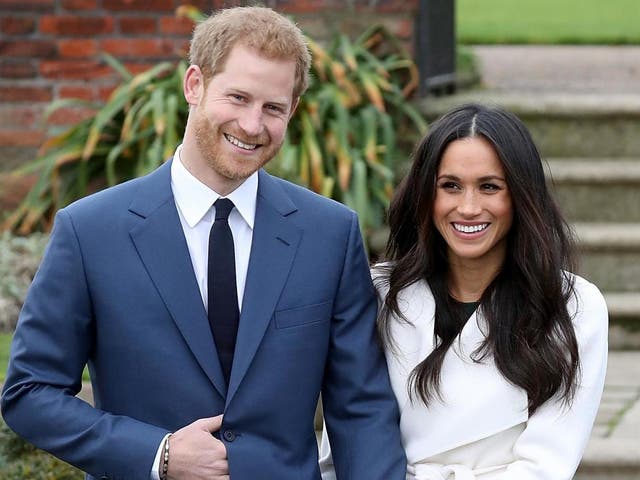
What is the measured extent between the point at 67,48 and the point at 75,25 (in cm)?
12

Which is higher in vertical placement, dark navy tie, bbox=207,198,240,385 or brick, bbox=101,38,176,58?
brick, bbox=101,38,176,58

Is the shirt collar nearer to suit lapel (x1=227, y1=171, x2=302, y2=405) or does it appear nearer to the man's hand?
suit lapel (x1=227, y1=171, x2=302, y2=405)

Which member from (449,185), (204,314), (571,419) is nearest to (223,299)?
(204,314)

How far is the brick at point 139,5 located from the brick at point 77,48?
202 mm

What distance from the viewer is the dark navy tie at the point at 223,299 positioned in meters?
3.00

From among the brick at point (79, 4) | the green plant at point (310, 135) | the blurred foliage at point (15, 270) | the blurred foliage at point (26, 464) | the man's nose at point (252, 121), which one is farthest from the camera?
the brick at point (79, 4)

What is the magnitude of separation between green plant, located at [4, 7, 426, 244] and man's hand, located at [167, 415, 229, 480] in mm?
3223

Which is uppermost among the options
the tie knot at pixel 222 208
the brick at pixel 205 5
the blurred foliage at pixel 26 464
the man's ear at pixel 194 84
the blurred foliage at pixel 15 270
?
the brick at pixel 205 5

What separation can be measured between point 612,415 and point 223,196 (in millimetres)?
2677

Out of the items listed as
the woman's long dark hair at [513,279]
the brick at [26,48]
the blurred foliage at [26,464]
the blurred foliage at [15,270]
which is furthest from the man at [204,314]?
the brick at [26,48]

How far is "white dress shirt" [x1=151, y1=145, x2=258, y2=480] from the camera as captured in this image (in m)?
3.04

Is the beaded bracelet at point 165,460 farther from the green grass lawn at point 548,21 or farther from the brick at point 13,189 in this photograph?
the green grass lawn at point 548,21

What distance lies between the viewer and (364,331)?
3160 millimetres

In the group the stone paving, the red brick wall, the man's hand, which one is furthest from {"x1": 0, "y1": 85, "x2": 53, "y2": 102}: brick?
the man's hand
